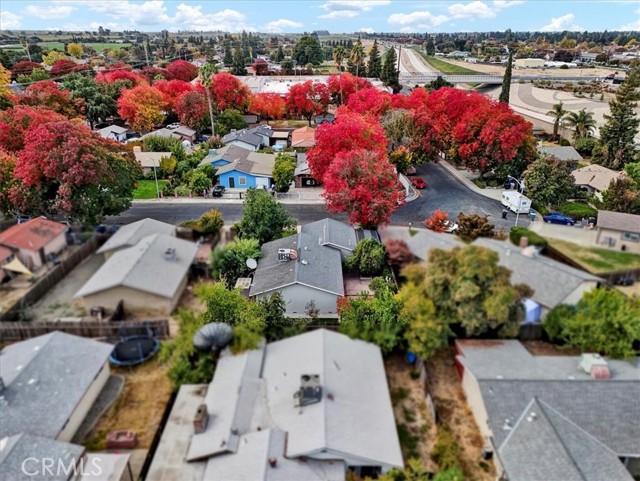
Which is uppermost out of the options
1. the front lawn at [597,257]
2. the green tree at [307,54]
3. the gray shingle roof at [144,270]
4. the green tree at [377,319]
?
the green tree at [307,54]

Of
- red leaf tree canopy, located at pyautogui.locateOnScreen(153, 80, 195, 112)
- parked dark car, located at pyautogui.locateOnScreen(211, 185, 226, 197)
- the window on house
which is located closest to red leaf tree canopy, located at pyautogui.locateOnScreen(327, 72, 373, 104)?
red leaf tree canopy, located at pyautogui.locateOnScreen(153, 80, 195, 112)

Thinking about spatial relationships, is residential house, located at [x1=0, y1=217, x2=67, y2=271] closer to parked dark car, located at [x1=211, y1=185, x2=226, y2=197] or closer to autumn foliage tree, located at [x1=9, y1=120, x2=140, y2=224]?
autumn foliage tree, located at [x1=9, y1=120, x2=140, y2=224]

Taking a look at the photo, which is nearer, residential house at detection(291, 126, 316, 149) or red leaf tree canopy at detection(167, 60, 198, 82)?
residential house at detection(291, 126, 316, 149)

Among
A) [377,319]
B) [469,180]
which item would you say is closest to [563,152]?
[469,180]

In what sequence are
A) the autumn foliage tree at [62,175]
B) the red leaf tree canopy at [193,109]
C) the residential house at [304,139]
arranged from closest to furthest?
the autumn foliage tree at [62,175]
the residential house at [304,139]
the red leaf tree canopy at [193,109]

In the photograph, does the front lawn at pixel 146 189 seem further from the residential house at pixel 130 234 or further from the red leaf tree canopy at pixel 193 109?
the residential house at pixel 130 234

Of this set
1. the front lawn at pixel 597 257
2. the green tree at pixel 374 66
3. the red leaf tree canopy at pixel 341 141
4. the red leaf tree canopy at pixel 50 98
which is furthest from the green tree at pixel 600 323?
the green tree at pixel 374 66
